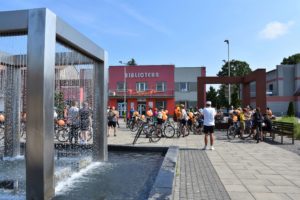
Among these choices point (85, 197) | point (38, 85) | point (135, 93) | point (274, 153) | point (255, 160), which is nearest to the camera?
point (38, 85)

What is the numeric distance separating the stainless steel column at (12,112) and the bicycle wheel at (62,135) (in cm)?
335

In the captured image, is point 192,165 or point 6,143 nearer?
point 192,165

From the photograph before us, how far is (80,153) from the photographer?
10.4m

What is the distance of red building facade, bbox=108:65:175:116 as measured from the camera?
49.3 m

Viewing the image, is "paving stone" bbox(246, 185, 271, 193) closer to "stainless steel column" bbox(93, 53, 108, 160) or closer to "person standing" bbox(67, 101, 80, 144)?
"stainless steel column" bbox(93, 53, 108, 160)

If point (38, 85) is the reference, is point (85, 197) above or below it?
below

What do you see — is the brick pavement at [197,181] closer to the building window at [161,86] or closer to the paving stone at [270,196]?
the paving stone at [270,196]

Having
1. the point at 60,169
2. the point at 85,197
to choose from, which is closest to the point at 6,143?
the point at 60,169

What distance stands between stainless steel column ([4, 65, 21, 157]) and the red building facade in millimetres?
38654

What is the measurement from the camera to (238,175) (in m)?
7.78

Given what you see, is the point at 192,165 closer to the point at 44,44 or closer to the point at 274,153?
the point at 274,153

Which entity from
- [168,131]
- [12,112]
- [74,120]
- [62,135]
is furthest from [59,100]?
[168,131]

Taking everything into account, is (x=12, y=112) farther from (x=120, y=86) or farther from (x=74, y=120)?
(x=120, y=86)

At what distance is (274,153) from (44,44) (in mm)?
8455
